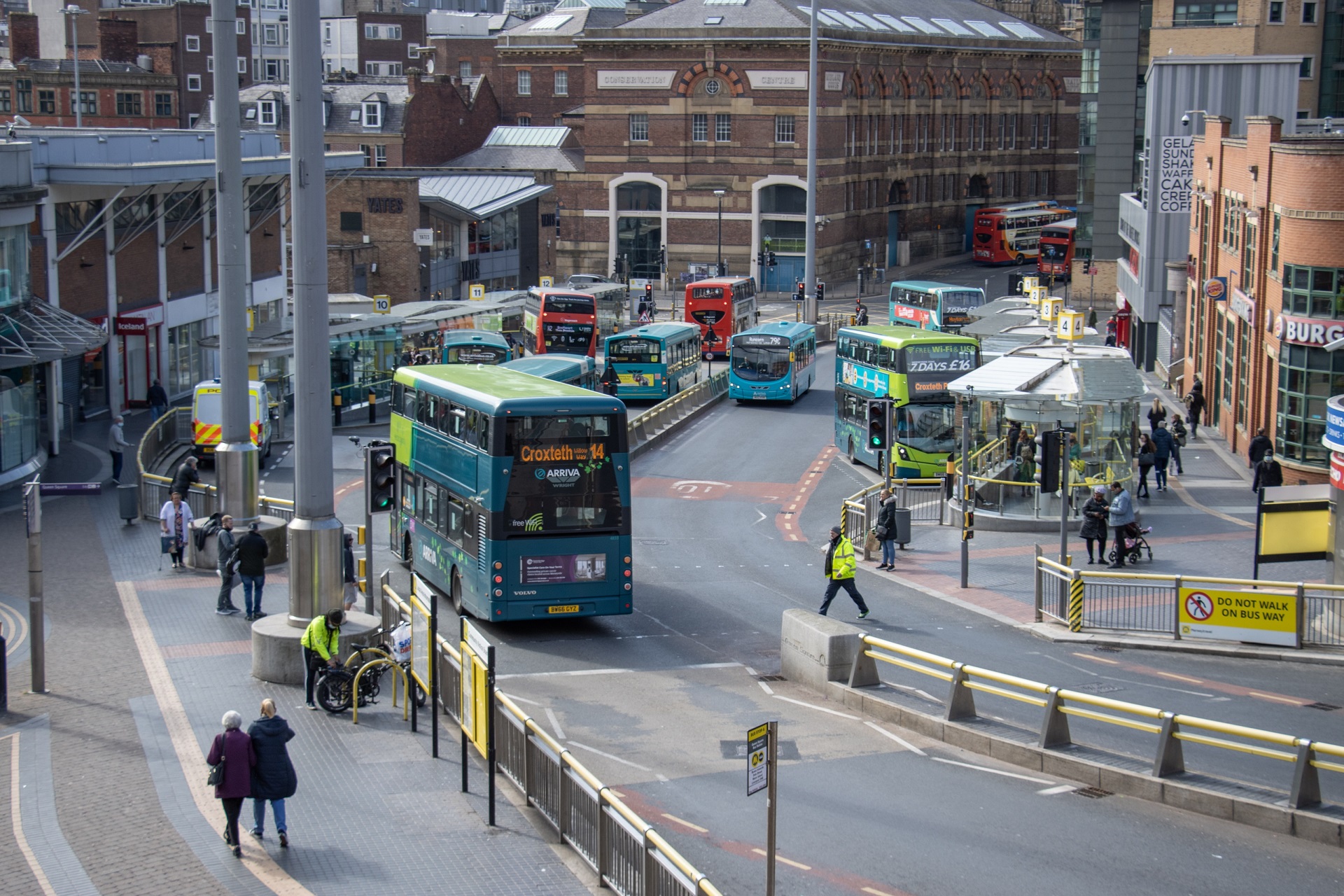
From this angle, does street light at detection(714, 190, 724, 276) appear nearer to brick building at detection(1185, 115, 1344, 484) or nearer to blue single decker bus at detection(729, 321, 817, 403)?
blue single decker bus at detection(729, 321, 817, 403)

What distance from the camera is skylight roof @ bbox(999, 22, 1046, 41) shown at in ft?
380

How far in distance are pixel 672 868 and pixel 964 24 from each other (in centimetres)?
10783

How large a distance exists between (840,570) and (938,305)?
40711 mm

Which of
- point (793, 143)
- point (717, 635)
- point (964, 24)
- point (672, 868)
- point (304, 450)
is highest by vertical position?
point (964, 24)

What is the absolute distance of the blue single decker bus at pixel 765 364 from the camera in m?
52.5

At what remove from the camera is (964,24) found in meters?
112

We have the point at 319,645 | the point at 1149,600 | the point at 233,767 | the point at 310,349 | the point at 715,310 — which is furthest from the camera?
the point at 715,310

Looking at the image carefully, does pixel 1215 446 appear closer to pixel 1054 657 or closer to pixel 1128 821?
pixel 1054 657

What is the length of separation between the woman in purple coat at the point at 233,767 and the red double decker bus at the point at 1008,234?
309ft

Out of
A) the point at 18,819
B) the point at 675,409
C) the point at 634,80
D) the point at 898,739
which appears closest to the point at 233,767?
the point at 18,819

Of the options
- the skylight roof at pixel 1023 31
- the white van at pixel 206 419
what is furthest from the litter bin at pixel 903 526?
the skylight roof at pixel 1023 31

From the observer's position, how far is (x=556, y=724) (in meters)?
18.9

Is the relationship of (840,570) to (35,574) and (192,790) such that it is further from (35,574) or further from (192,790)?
(35,574)

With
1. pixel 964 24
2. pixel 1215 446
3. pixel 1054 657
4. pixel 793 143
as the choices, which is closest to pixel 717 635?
pixel 1054 657
